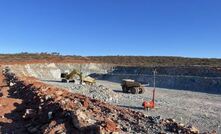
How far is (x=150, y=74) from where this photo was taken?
92312mm

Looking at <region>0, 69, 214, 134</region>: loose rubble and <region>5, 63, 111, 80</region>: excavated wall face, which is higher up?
<region>0, 69, 214, 134</region>: loose rubble

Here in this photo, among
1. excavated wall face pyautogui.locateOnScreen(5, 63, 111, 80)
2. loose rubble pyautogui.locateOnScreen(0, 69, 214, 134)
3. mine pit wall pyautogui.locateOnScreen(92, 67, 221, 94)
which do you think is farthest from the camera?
excavated wall face pyautogui.locateOnScreen(5, 63, 111, 80)

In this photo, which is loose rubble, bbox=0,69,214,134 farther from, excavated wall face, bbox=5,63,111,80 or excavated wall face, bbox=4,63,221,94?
excavated wall face, bbox=5,63,111,80

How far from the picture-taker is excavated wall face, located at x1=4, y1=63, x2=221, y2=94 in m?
69.2

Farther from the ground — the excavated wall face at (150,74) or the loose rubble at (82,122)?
the loose rubble at (82,122)

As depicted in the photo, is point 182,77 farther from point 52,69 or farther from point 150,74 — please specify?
point 52,69

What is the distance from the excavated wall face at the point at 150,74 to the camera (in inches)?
2724

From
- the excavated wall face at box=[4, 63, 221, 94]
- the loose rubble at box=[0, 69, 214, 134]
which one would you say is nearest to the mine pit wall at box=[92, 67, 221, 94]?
the excavated wall face at box=[4, 63, 221, 94]

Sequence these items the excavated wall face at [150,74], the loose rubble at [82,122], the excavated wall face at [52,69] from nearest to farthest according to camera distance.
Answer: the loose rubble at [82,122] < the excavated wall face at [150,74] < the excavated wall face at [52,69]

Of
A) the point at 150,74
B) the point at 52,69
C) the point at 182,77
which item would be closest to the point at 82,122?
the point at 182,77

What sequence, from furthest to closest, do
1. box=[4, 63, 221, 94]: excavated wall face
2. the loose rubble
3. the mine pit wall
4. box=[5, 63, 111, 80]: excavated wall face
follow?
box=[5, 63, 111, 80]: excavated wall face → box=[4, 63, 221, 94]: excavated wall face → the mine pit wall → the loose rubble

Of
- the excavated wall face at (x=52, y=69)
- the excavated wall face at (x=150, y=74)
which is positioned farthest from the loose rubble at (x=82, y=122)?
the excavated wall face at (x=52, y=69)

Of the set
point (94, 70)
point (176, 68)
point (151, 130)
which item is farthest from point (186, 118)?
point (94, 70)

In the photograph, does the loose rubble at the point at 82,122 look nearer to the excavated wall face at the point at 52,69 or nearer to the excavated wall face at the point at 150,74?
the excavated wall face at the point at 150,74
